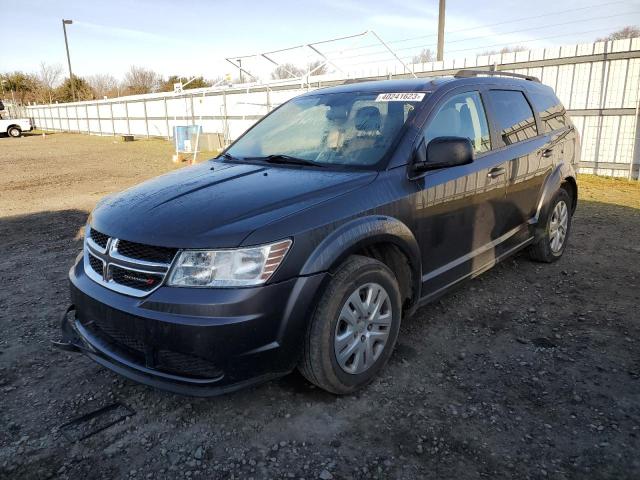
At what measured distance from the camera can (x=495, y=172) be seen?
3.76 metres

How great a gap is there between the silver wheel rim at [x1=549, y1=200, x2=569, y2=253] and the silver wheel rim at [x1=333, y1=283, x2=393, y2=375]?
9.01 ft

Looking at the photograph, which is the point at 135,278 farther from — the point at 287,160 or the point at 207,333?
the point at 287,160

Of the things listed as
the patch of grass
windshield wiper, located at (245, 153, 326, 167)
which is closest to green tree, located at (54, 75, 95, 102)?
the patch of grass

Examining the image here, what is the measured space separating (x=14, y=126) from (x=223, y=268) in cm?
4052

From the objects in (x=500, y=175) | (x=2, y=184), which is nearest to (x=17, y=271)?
(x=500, y=175)

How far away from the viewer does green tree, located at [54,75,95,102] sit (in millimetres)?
56941

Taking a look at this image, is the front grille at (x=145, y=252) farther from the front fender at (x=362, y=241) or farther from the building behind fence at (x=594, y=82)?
the building behind fence at (x=594, y=82)

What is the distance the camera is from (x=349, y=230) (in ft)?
8.61

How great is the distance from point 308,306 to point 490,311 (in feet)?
6.94

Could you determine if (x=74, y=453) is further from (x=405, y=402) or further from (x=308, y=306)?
(x=405, y=402)

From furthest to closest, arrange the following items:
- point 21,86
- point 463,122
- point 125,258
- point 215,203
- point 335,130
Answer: point 21,86 → point 463,122 → point 335,130 → point 215,203 → point 125,258

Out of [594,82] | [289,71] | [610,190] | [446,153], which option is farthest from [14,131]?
[446,153]

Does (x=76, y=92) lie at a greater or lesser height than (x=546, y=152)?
greater

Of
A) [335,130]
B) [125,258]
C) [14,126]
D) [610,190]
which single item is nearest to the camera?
[125,258]
